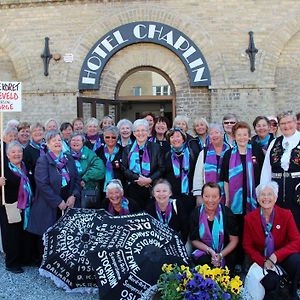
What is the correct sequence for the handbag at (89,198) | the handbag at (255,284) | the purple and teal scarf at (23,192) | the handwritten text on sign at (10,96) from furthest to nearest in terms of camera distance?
the handwritten text on sign at (10,96)
the handbag at (89,198)
the purple and teal scarf at (23,192)
the handbag at (255,284)

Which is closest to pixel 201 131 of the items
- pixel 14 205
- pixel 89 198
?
pixel 89 198

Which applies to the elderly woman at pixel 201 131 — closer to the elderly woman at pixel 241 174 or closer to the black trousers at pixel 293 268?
the elderly woman at pixel 241 174

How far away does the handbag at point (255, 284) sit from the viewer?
13.5ft

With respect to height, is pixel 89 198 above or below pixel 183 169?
below

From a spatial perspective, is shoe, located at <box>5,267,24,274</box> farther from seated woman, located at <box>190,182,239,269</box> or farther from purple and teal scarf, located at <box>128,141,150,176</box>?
seated woman, located at <box>190,182,239,269</box>

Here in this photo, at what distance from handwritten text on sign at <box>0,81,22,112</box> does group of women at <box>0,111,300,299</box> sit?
309mm

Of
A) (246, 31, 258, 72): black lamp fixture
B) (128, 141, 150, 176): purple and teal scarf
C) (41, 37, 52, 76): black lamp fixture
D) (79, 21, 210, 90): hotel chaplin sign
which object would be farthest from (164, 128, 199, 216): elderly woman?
(41, 37, 52, 76): black lamp fixture

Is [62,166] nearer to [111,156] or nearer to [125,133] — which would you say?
[111,156]

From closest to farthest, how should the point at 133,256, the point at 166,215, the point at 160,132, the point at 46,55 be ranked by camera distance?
1. the point at 133,256
2. the point at 166,215
3. the point at 160,132
4. the point at 46,55

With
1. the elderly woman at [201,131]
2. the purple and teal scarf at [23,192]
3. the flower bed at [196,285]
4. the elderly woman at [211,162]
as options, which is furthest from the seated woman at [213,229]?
the purple and teal scarf at [23,192]

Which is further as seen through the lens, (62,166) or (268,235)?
(62,166)

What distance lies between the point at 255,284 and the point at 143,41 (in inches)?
302

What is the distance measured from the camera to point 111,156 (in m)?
5.84

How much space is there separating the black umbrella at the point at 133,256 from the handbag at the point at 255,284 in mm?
662
